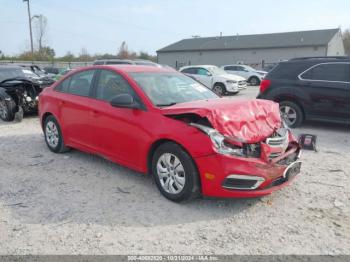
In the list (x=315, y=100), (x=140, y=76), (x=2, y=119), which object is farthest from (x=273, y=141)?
(x=2, y=119)

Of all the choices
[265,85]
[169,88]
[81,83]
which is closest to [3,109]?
[81,83]

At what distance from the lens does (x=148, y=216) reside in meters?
3.77

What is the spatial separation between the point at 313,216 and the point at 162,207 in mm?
1708

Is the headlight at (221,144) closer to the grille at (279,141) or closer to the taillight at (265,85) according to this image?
the grille at (279,141)

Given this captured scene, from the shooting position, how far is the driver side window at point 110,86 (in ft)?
15.3

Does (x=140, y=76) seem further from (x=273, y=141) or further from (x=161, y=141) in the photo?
(x=273, y=141)

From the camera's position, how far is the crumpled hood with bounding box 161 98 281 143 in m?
3.78

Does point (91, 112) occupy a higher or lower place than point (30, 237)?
higher

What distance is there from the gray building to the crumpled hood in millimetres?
38353

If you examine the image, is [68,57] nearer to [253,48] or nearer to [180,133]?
[253,48]

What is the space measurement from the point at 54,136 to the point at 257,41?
42.3 m

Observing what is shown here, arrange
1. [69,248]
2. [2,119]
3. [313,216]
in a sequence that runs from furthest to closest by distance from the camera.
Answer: [2,119], [313,216], [69,248]

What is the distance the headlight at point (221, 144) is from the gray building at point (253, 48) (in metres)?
39.2

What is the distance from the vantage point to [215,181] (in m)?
3.67
